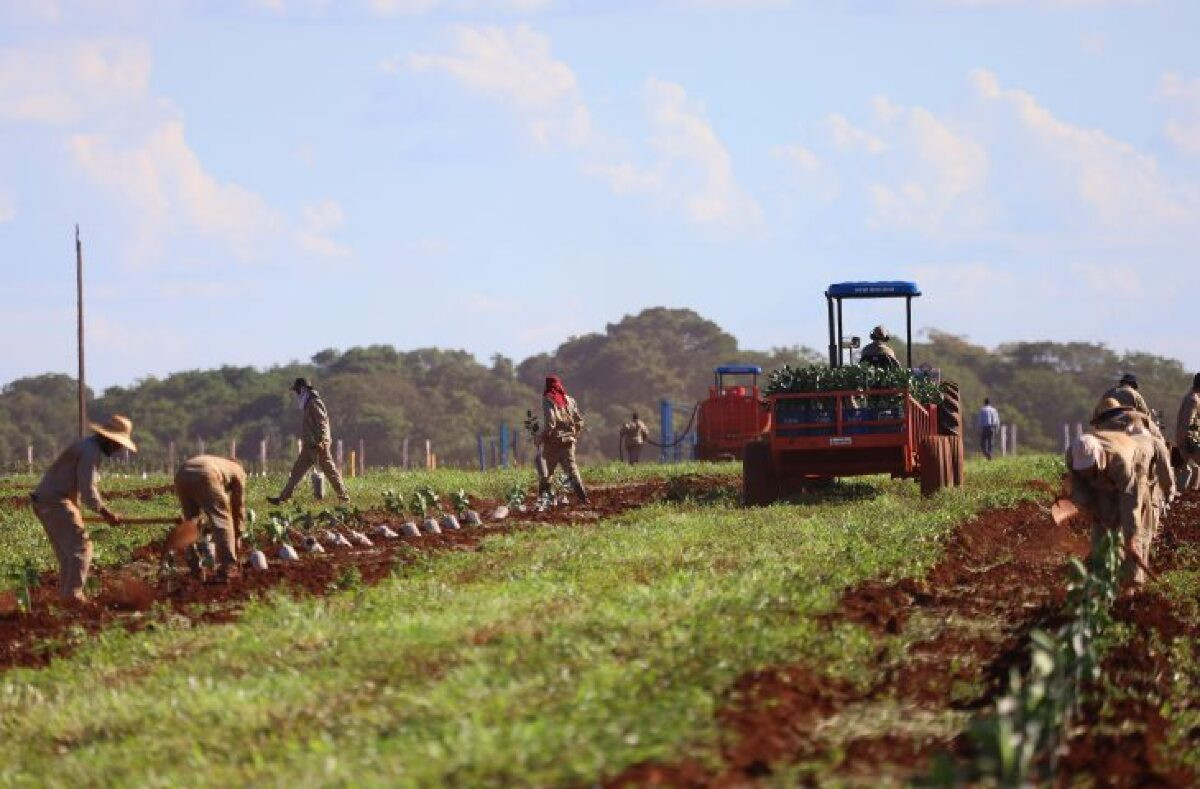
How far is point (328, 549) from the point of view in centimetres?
1941

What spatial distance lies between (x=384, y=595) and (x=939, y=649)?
3813mm

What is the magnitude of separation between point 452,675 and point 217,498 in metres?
6.94

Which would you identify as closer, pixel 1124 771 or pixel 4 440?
pixel 1124 771

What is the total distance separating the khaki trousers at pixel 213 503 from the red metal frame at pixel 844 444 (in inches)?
331

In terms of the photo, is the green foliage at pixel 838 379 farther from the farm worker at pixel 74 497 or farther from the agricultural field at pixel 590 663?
the farm worker at pixel 74 497

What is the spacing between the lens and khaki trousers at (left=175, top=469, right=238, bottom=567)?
52.7ft

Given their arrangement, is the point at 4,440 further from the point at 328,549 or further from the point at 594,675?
the point at 594,675

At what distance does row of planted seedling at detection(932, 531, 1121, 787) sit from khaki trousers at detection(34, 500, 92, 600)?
724 centimetres

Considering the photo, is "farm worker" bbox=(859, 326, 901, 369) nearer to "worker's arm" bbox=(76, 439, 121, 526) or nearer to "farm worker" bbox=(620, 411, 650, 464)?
"worker's arm" bbox=(76, 439, 121, 526)

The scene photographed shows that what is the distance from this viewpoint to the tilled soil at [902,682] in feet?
27.3

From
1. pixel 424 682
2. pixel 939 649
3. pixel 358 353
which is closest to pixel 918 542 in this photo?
pixel 939 649

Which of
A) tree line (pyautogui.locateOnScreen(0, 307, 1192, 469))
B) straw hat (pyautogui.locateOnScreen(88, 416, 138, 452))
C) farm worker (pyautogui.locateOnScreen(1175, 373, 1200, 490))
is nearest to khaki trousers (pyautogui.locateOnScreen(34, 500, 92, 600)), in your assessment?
straw hat (pyautogui.locateOnScreen(88, 416, 138, 452))

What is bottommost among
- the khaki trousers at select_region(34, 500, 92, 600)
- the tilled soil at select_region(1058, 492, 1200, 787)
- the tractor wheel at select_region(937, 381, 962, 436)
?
the tilled soil at select_region(1058, 492, 1200, 787)

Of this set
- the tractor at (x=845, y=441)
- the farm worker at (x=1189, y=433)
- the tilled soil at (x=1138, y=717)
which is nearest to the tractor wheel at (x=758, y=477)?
the tractor at (x=845, y=441)
